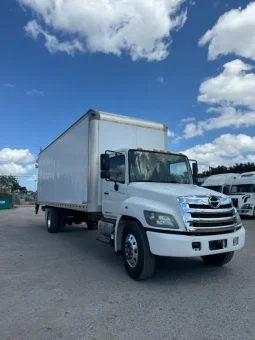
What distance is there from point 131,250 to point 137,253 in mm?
218

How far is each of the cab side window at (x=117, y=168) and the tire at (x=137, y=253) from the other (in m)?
1.13

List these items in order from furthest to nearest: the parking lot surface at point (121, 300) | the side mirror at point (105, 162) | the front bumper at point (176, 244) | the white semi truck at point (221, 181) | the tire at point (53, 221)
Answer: the white semi truck at point (221, 181)
the tire at point (53, 221)
the side mirror at point (105, 162)
the front bumper at point (176, 244)
the parking lot surface at point (121, 300)

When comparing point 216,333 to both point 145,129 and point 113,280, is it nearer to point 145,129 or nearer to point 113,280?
point 113,280

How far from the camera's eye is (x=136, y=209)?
5.19 metres

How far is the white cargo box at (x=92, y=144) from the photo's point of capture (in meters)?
7.25

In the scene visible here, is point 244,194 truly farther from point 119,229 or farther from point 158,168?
point 119,229

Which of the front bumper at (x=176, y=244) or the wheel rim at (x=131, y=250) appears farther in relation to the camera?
the wheel rim at (x=131, y=250)

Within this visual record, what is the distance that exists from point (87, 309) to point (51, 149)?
29.3ft

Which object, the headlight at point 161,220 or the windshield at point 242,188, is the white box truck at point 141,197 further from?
the windshield at point 242,188

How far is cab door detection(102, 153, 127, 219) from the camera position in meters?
6.14

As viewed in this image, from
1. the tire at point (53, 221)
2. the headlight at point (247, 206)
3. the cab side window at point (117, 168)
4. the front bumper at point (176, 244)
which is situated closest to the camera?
the front bumper at point (176, 244)

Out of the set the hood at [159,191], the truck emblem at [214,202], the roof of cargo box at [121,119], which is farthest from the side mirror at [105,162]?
the truck emblem at [214,202]

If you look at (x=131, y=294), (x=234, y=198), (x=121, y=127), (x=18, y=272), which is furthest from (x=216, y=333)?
(x=234, y=198)

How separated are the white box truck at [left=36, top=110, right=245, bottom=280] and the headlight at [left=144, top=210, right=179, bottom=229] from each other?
2 centimetres
